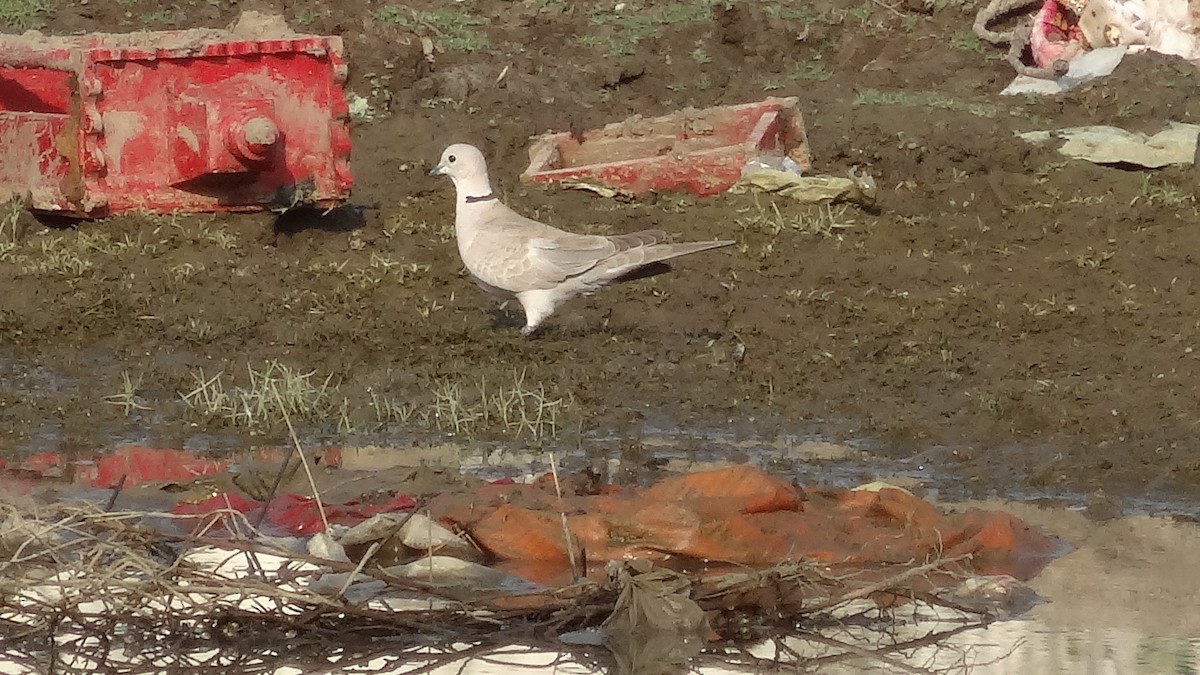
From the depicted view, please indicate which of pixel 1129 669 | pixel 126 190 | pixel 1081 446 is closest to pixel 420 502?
pixel 1129 669

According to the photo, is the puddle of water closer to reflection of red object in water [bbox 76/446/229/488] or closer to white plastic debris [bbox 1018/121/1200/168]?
reflection of red object in water [bbox 76/446/229/488]

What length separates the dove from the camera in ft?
25.5

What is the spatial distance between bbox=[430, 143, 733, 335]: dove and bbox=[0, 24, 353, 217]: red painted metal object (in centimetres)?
171

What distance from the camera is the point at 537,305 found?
7844mm

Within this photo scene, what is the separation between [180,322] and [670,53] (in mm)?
6233

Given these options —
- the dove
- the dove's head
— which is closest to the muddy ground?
the dove

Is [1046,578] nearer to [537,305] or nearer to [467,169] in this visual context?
[537,305]

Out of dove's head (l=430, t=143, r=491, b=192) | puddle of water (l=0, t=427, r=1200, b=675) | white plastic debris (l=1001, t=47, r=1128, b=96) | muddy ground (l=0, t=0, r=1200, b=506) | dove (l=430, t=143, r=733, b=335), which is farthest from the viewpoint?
white plastic debris (l=1001, t=47, r=1128, b=96)

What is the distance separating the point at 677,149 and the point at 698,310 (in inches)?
105

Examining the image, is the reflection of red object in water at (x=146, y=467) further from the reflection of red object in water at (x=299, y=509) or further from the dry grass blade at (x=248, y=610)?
the dry grass blade at (x=248, y=610)

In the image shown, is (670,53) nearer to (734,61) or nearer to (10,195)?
(734,61)

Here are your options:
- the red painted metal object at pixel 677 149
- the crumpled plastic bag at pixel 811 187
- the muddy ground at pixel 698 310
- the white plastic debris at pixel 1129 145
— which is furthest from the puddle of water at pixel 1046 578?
the white plastic debris at pixel 1129 145

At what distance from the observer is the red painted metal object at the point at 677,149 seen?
401 inches

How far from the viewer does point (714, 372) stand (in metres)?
7.46
